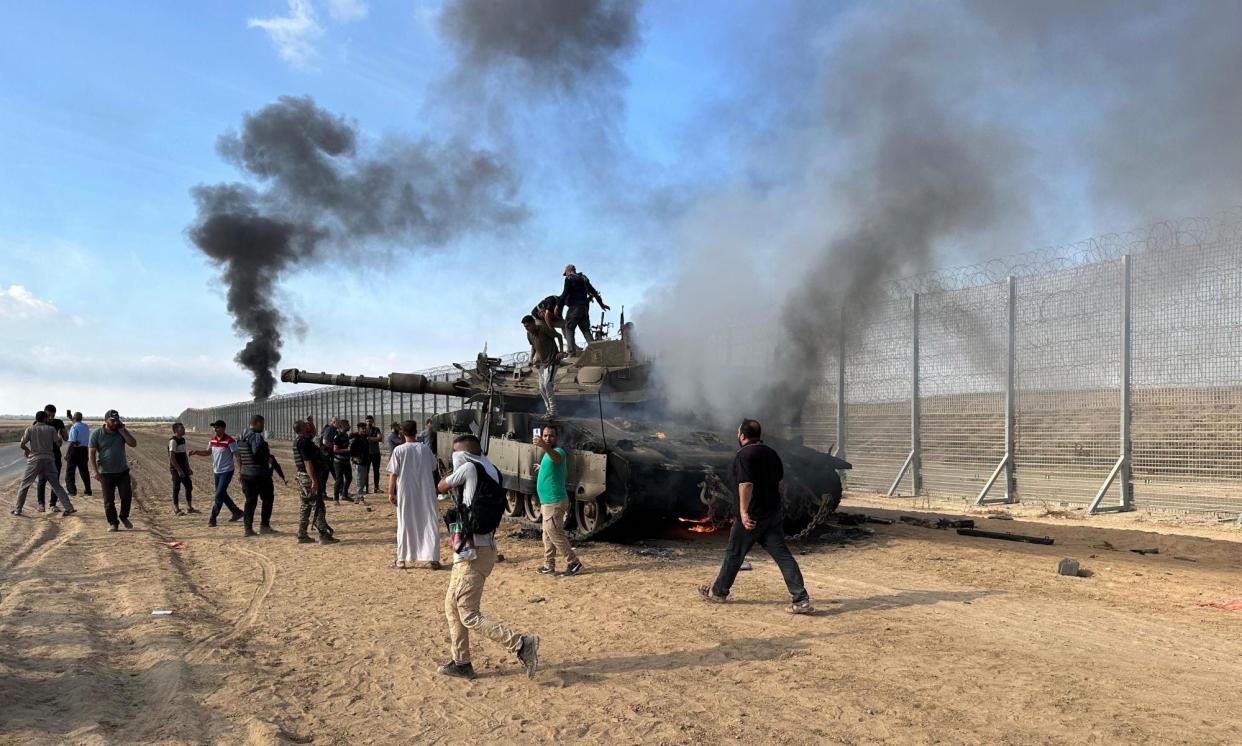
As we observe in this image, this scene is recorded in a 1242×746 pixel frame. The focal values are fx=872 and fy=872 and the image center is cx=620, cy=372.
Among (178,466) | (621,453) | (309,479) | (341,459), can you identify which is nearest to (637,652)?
(621,453)

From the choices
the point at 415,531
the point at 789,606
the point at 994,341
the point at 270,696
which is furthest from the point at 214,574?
the point at 994,341

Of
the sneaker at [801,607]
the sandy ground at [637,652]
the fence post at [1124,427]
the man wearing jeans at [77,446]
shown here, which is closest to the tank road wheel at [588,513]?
the sandy ground at [637,652]

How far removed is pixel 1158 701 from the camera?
4.28 m

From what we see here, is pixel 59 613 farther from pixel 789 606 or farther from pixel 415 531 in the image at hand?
pixel 789 606

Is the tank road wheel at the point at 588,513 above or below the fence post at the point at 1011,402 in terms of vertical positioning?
below

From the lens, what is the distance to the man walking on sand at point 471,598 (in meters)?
4.69

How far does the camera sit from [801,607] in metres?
6.20

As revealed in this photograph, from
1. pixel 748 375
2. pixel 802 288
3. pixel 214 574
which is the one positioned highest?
pixel 802 288

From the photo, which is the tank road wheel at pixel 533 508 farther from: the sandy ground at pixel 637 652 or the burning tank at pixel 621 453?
the sandy ground at pixel 637 652

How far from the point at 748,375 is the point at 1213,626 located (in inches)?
306

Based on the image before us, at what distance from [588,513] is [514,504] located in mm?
1657

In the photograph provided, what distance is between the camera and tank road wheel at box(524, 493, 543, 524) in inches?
408

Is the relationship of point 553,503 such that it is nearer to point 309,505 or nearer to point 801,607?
point 801,607

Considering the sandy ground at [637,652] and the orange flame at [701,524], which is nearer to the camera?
the sandy ground at [637,652]
